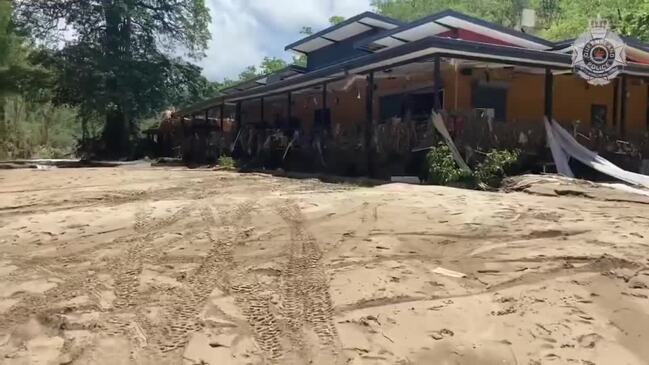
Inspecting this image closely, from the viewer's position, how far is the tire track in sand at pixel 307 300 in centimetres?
372

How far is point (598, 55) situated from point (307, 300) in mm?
11814

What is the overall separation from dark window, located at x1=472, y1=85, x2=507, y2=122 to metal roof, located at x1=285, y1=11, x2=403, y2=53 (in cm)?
471

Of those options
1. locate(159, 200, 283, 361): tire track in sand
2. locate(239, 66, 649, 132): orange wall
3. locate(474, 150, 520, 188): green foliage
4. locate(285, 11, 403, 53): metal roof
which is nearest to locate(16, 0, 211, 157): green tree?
locate(285, 11, 403, 53): metal roof

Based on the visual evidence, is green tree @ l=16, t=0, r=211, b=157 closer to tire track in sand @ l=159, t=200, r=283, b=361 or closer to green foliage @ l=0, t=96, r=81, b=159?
green foliage @ l=0, t=96, r=81, b=159

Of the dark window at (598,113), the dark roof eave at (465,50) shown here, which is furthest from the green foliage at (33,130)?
the dark window at (598,113)

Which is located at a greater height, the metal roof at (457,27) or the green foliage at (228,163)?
the metal roof at (457,27)

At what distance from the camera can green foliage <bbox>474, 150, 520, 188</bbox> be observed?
11.1 meters

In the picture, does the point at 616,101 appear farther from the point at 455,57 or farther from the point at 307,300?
the point at 307,300

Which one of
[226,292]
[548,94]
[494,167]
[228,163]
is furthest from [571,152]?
[228,163]

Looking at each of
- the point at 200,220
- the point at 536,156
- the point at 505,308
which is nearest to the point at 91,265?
the point at 200,220

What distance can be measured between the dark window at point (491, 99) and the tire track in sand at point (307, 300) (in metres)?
10.1

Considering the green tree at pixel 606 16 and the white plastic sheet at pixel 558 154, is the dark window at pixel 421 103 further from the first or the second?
the green tree at pixel 606 16

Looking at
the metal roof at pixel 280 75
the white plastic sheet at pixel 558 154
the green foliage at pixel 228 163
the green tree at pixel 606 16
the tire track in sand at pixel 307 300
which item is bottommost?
the tire track in sand at pixel 307 300

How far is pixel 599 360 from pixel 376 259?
1.98 meters
